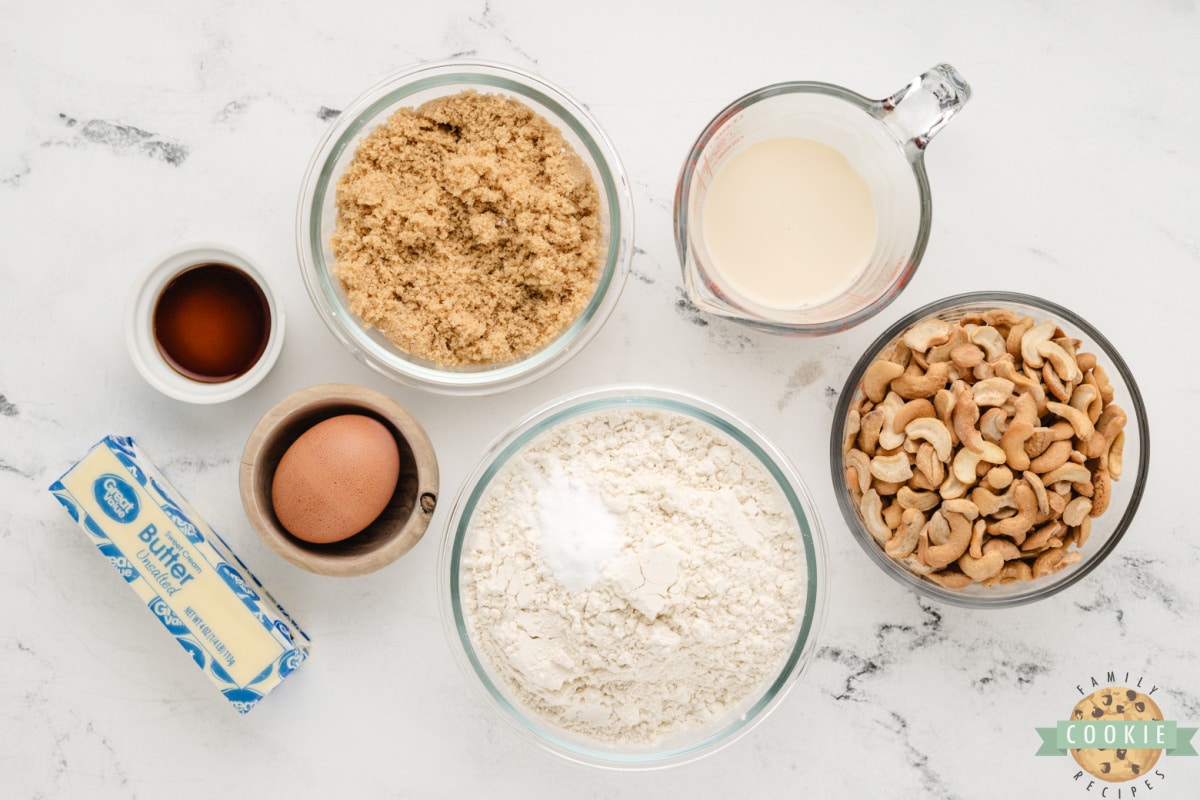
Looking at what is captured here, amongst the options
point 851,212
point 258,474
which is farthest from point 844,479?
point 258,474

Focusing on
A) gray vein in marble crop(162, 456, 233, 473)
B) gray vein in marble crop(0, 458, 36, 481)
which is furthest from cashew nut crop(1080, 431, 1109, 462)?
gray vein in marble crop(0, 458, 36, 481)

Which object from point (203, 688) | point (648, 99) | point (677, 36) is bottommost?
point (203, 688)

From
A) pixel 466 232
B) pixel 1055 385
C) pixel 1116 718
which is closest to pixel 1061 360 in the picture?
pixel 1055 385

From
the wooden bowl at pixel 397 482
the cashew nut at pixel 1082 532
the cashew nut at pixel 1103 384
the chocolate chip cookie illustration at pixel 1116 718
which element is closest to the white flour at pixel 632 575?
the wooden bowl at pixel 397 482

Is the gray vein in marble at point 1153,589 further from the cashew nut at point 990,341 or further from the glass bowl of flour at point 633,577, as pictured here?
the glass bowl of flour at point 633,577

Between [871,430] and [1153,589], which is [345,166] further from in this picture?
[1153,589]

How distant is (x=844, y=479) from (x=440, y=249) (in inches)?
29.4

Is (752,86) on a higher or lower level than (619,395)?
higher

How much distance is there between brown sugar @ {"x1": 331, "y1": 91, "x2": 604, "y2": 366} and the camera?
1.24 metres

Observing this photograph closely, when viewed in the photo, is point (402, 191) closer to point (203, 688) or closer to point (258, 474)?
point (258, 474)

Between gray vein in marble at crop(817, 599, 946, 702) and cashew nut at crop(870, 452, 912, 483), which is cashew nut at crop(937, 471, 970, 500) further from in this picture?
gray vein in marble at crop(817, 599, 946, 702)

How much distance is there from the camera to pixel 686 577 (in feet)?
3.95

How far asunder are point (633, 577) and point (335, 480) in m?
0.46

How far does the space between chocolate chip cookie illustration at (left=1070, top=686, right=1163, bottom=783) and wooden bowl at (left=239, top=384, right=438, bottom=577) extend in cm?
124
